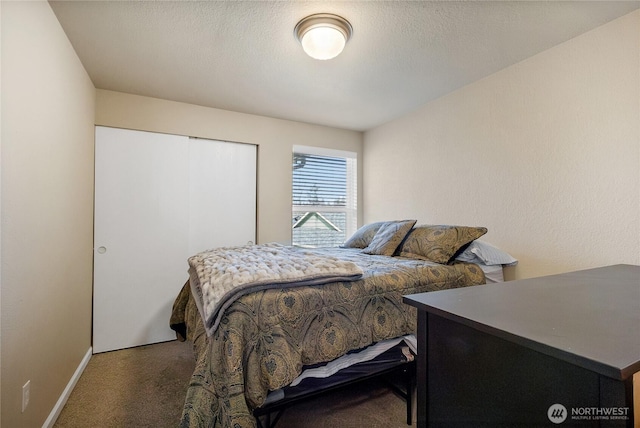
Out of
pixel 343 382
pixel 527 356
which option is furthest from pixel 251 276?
pixel 527 356

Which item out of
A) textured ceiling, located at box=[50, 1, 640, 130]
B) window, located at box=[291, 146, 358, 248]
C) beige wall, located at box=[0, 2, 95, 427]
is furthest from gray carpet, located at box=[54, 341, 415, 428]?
textured ceiling, located at box=[50, 1, 640, 130]

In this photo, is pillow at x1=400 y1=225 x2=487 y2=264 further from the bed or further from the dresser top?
the dresser top

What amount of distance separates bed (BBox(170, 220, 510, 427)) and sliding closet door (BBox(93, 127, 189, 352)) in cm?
120

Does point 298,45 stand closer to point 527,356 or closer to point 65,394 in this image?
point 527,356

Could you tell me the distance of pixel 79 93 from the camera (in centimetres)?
217

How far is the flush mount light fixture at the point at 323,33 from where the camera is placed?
1687 millimetres

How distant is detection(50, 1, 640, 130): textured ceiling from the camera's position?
166cm

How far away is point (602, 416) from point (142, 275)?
3161 mm

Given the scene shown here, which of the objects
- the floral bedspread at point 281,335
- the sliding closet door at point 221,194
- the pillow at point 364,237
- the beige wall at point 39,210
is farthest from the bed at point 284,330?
the sliding closet door at point 221,194

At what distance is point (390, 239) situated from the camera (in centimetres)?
263

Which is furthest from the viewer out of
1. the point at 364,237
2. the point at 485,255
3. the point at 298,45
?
the point at 364,237

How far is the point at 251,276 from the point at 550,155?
7.29 ft

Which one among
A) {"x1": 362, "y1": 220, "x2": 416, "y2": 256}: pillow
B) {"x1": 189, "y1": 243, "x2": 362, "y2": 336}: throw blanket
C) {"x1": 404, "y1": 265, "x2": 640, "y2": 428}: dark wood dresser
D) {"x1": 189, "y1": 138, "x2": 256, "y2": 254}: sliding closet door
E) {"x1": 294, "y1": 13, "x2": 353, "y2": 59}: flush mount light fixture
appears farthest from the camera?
{"x1": 189, "y1": 138, "x2": 256, "y2": 254}: sliding closet door

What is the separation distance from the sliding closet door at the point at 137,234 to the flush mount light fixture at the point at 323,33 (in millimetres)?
1804
